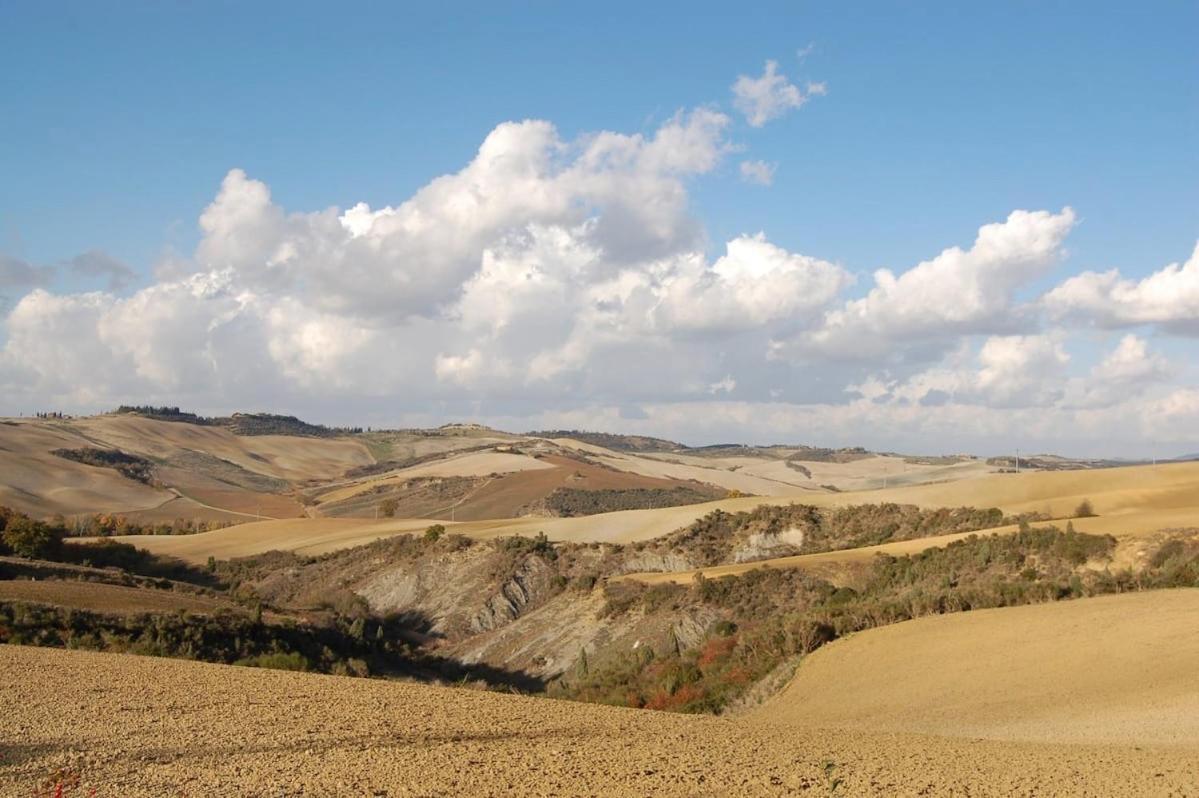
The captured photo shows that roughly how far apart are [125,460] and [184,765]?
16019 centimetres

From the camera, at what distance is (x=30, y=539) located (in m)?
66.7

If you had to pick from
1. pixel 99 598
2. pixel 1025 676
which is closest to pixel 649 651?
pixel 1025 676

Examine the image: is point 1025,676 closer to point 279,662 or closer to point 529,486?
point 279,662

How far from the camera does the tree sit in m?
65.8

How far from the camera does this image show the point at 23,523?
68.7 metres

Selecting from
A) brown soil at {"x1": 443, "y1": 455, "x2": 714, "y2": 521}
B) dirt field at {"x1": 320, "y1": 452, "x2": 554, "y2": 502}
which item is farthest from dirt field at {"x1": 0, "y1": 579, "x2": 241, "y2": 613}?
dirt field at {"x1": 320, "y1": 452, "x2": 554, "y2": 502}

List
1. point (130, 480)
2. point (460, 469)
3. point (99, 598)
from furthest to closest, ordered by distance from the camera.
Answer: point (460, 469) → point (130, 480) → point (99, 598)

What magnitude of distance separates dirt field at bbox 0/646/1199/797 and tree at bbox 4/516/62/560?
53.5 metres

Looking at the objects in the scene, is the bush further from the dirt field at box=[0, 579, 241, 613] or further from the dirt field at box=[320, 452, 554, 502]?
the dirt field at box=[320, 452, 554, 502]

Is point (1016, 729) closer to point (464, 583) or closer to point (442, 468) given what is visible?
point (464, 583)

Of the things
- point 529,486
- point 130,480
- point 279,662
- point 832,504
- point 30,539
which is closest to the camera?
point 279,662

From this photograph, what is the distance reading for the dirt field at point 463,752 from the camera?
1239cm

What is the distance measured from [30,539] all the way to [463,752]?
64.0m

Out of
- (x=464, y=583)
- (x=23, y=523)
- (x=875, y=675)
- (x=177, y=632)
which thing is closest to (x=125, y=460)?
(x=23, y=523)
